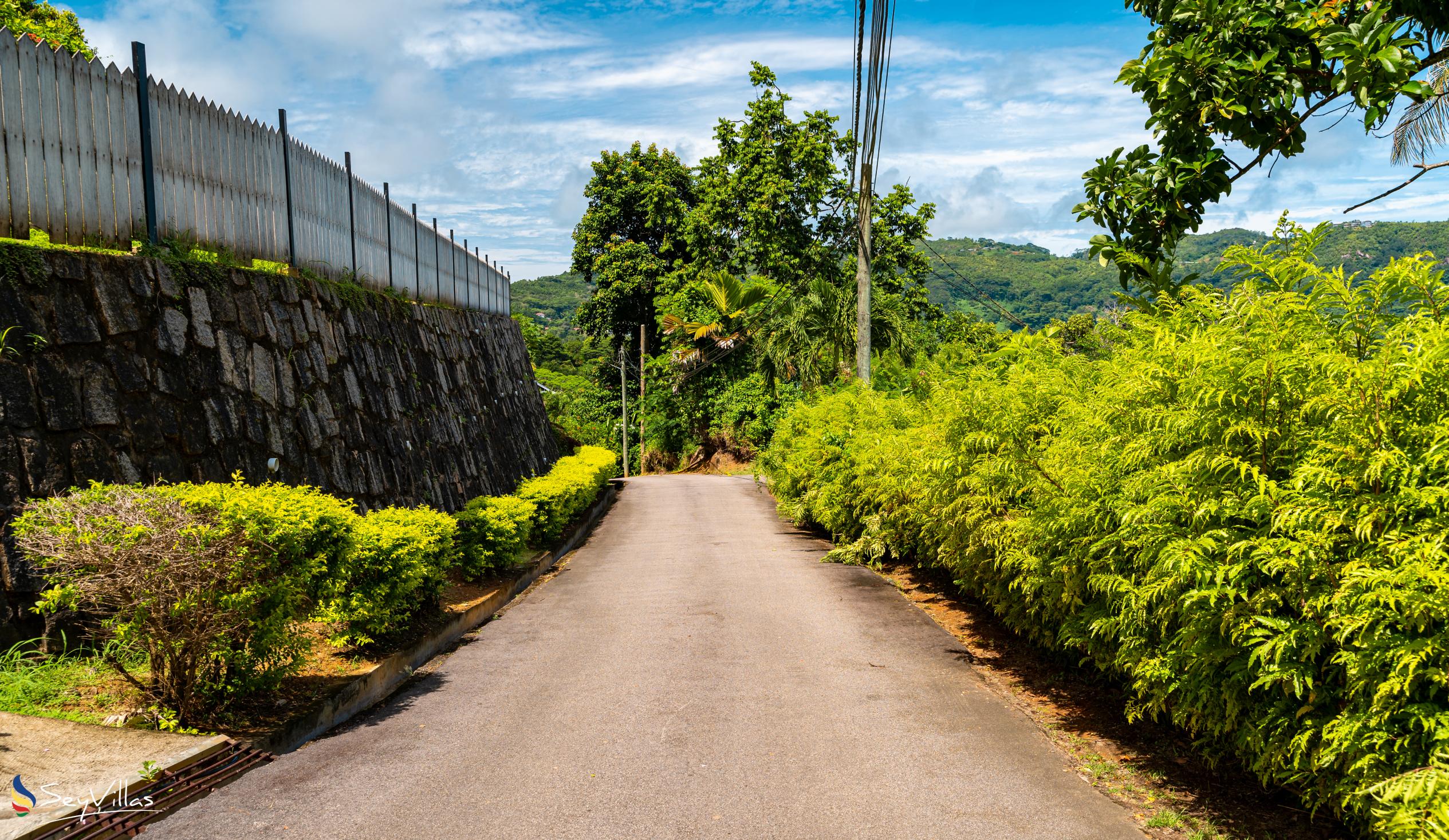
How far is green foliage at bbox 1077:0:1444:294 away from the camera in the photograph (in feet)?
16.1

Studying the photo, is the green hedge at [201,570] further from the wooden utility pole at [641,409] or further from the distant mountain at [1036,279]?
the distant mountain at [1036,279]

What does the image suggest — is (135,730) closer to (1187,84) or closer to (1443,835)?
(1443,835)

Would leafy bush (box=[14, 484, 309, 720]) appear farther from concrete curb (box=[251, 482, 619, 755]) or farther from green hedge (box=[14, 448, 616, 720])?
concrete curb (box=[251, 482, 619, 755])

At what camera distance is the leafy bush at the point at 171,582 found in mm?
5055

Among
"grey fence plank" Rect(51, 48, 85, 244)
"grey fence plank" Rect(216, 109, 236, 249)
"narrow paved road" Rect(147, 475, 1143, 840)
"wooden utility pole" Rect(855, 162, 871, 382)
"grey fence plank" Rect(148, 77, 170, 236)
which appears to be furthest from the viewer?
"wooden utility pole" Rect(855, 162, 871, 382)

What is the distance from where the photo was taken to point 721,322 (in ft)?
140

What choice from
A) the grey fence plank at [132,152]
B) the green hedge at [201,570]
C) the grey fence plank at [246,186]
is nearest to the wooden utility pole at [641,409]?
the grey fence plank at [246,186]

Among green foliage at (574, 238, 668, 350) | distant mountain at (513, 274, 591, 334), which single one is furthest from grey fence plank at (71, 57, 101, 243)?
distant mountain at (513, 274, 591, 334)

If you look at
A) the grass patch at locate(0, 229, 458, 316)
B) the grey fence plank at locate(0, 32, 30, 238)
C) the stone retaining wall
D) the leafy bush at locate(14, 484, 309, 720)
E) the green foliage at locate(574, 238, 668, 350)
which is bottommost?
the leafy bush at locate(14, 484, 309, 720)

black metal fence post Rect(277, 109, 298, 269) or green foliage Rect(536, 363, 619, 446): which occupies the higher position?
black metal fence post Rect(277, 109, 298, 269)

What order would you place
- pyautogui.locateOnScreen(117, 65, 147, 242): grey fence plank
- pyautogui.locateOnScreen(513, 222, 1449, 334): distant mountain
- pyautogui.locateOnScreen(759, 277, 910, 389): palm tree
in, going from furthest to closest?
pyautogui.locateOnScreen(513, 222, 1449, 334): distant mountain
pyautogui.locateOnScreen(759, 277, 910, 389): palm tree
pyautogui.locateOnScreen(117, 65, 147, 242): grey fence plank

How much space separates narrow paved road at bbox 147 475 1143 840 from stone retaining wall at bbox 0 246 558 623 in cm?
264

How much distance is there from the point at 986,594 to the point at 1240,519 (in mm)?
4460

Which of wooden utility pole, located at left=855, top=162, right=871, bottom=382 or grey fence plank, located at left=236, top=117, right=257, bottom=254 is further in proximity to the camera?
wooden utility pole, located at left=855, top=162, right=871, bottom=382
